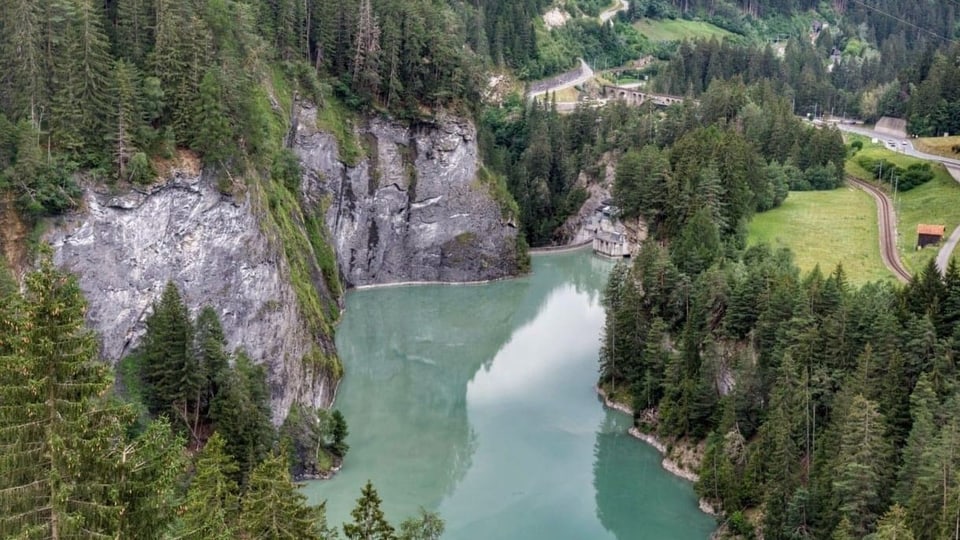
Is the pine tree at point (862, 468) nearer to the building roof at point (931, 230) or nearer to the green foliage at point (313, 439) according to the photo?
the green foliage at point (313, 439)

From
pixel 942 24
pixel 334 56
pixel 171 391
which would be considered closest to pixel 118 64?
pixel 171 391

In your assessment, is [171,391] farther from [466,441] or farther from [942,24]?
[942,24]

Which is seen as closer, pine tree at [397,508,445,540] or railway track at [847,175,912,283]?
pine tree at [397,508,445,540]

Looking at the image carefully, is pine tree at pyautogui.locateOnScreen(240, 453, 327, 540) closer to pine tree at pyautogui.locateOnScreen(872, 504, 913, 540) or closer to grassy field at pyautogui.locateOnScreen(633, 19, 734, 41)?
pine tree at pyautogui.locateOnScreen(872, 504, 913, 540)

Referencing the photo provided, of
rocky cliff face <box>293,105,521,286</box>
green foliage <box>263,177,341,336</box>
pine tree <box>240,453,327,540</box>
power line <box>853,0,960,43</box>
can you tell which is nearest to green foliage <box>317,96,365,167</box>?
rocky cliff face <box>293,105,521,286</box>

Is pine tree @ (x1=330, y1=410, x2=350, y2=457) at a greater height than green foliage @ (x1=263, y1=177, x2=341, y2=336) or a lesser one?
lesser

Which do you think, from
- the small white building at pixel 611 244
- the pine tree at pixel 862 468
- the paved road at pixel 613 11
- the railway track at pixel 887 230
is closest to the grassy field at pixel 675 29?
the paved road at pixel 613 11
